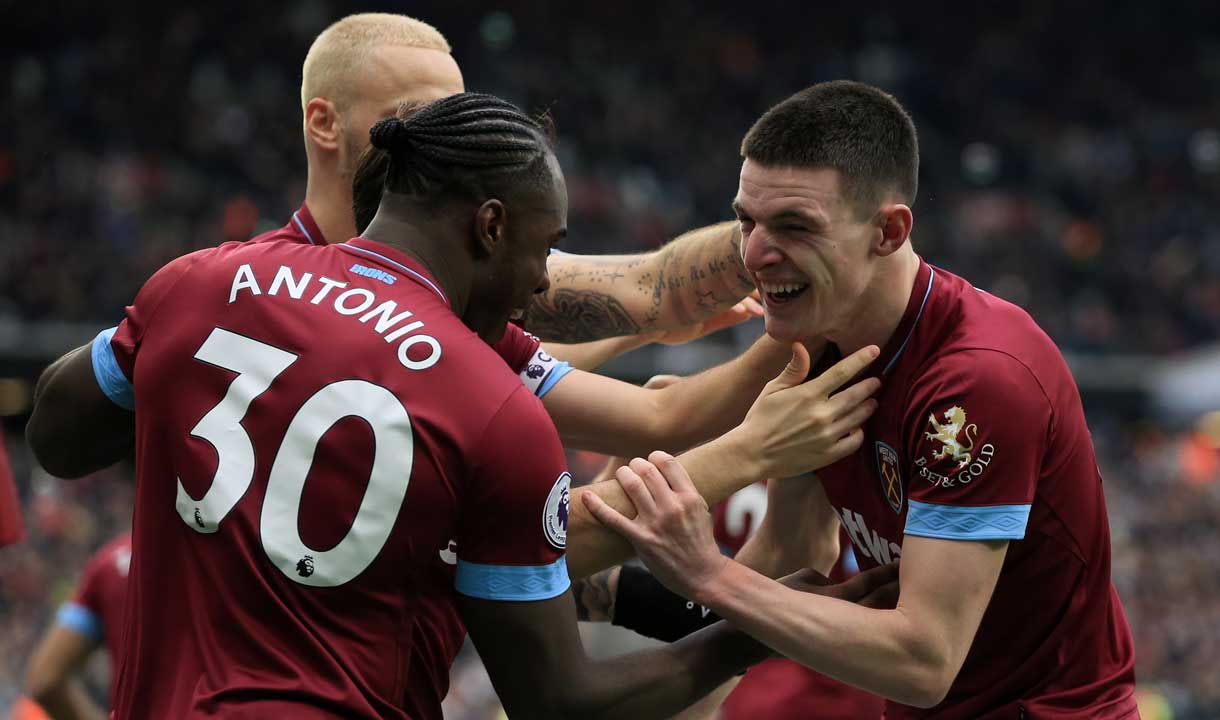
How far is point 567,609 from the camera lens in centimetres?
313

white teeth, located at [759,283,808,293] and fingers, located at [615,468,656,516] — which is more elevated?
white teeth, located at [759,283,808,293]

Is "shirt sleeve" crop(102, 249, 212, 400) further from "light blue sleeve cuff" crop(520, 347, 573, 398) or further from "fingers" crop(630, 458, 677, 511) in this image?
"light blue sleeve cuff" crop(520, 347, 573, 398)

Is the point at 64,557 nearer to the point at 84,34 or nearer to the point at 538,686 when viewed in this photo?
the point at 84,34

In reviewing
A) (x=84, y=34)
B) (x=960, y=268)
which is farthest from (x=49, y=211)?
(x=960, y=268)

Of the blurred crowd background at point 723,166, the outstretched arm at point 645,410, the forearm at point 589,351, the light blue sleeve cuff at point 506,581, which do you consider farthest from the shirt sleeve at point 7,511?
the blurred crowd background at point 723,166

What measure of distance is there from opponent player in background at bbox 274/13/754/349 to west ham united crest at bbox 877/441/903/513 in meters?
1.25

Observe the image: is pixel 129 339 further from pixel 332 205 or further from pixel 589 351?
pixel 589 351

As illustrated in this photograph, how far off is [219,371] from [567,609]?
891 millimetres

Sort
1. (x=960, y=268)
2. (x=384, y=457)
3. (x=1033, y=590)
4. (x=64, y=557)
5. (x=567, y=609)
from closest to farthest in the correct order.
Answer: (x=384, y=457) → (x=567, y=609) → (x=1033, y=590) → (x=64, y=557) → (x=960, y=268)

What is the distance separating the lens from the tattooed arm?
5180 millimetres

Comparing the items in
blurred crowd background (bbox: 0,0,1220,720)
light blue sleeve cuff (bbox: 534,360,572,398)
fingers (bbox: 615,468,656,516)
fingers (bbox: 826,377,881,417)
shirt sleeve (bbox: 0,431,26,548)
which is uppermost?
fingers (bbox: 826,377,881,417)

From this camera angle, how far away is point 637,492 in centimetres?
372

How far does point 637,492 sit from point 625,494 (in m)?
0.09

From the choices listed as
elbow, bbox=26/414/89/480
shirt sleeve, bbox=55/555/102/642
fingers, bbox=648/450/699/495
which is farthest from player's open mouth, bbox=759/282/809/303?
shirt sleeve, bbox=55/555/102/642
